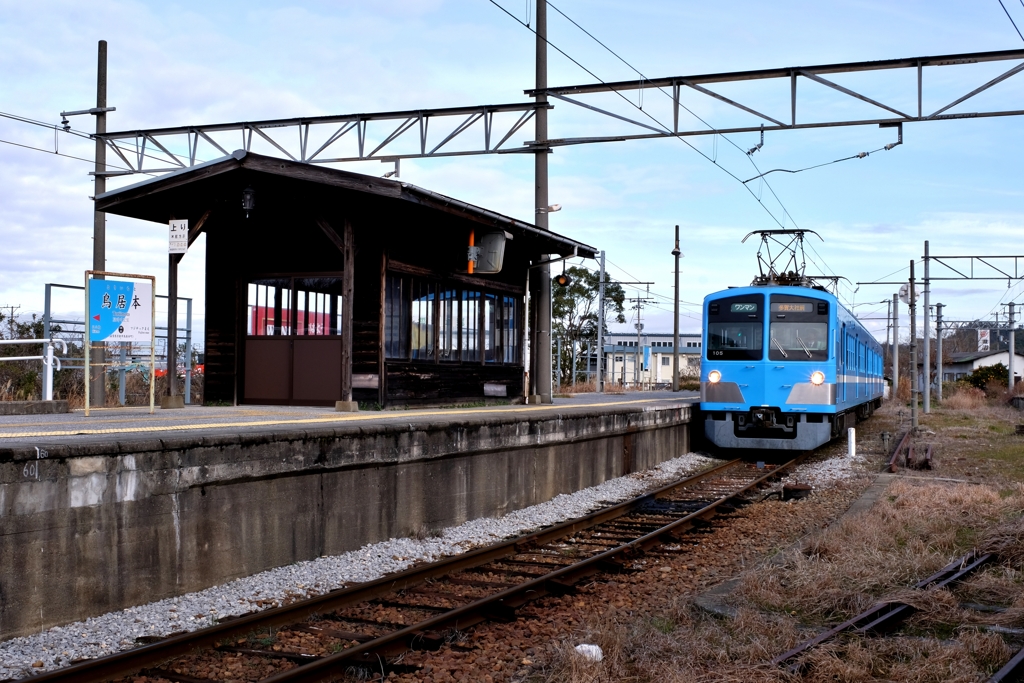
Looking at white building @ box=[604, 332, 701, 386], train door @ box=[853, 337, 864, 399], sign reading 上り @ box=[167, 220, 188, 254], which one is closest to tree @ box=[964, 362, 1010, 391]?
white building @ box=[604, 332, 701, 386]

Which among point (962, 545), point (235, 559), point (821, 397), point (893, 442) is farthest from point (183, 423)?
point (893, 442)

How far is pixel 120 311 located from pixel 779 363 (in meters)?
11.6

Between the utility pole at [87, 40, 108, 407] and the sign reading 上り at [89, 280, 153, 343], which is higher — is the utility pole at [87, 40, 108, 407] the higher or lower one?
the higher one

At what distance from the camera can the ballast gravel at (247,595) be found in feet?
18.1

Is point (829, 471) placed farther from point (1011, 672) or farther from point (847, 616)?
point (1011, 672)

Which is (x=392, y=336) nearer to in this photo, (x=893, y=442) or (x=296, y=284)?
(x=296, y=284)

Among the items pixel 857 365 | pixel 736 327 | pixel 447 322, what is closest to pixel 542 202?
pixel 447 322

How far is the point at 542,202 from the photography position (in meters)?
18.0

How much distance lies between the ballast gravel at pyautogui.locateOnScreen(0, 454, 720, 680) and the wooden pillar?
10.7 feet

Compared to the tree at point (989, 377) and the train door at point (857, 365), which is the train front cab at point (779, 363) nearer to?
the train door at point (857, 365)

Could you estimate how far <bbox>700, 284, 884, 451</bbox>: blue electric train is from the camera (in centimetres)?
1781

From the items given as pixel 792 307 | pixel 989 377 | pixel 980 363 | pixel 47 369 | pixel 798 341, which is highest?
pixel 792 307

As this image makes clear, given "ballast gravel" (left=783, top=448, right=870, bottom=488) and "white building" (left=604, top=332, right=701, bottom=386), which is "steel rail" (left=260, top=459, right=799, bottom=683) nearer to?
"ballast gravel" (left=783, top=448, right=870, bottom=488)

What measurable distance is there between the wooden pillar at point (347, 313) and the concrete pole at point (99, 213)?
6698 mm
